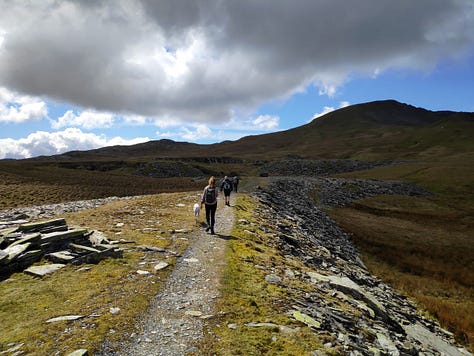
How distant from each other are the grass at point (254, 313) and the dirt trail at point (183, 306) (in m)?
0.39

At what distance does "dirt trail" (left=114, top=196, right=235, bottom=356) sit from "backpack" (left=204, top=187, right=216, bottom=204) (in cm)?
338

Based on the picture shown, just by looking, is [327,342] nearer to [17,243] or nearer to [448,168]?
[17,243]

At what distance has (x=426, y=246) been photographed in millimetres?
35406

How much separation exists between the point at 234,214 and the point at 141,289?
15338mm

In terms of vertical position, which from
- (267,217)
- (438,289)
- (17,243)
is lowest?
(438,289)

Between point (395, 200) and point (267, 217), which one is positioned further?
point (395, 200)

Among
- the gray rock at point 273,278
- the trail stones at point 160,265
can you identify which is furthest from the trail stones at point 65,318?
the gray rock at point 273,278

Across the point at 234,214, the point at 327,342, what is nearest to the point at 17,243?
the point at 327,342

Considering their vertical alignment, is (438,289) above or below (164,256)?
below

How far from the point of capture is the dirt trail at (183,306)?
7.22 m

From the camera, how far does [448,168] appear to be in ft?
320

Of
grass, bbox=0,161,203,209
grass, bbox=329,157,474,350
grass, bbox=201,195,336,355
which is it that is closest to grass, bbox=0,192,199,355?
grass, bbox=201,195,336,355

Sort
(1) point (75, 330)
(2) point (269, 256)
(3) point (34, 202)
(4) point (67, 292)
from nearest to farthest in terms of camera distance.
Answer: (1) point (75, 330) → (4) point (67, 292) → (2) point (269, 256) → (3) point (34, 202)

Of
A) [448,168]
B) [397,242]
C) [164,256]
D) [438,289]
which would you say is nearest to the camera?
[164,256]
